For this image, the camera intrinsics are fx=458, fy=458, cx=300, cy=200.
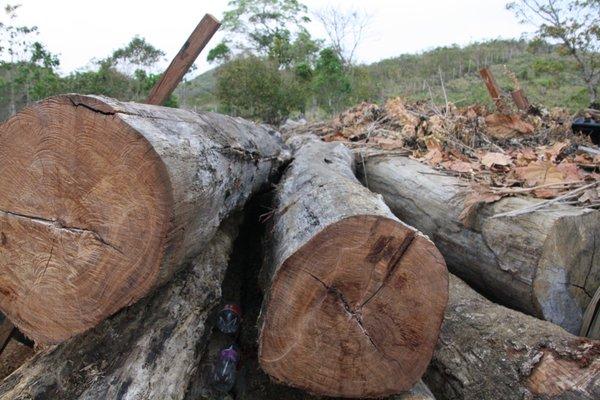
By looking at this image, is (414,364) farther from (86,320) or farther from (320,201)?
(86,320)

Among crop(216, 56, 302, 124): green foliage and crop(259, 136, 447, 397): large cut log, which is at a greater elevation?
crop(216, 56, 302, 124): green foliage

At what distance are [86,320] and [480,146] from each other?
3.72 meters

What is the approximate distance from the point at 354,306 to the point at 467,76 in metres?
22.5

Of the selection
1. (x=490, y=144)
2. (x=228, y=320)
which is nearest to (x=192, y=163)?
(x=228, y=320)

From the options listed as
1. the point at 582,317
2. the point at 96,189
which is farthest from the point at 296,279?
the point at 582,317

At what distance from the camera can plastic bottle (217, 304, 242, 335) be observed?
7.48ft

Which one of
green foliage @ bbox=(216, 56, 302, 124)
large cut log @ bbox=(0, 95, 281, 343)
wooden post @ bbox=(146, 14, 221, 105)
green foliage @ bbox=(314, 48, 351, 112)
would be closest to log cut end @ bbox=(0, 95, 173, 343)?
large cut log @ bbox=(0, 95, 281, 343)

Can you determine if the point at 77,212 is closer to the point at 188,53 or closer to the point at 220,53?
the point at 188,53

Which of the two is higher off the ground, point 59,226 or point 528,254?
point 59,226

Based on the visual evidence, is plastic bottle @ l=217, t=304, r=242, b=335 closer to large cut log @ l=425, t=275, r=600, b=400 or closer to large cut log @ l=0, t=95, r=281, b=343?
large cut log @ l=0, t=95, r=281, b=343

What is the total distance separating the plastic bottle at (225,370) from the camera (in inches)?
81.4

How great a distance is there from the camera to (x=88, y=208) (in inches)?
62.8

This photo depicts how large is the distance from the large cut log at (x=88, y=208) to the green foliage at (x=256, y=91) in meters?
11.9

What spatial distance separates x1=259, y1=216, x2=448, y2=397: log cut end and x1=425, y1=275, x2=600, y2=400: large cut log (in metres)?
0.34
